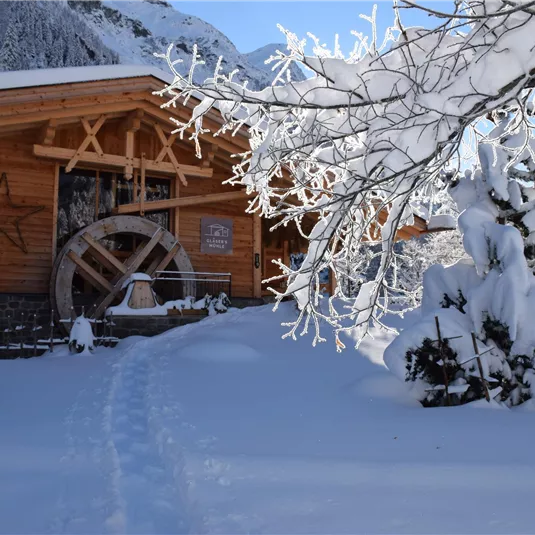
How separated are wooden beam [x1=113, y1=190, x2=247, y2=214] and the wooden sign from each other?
0.57m

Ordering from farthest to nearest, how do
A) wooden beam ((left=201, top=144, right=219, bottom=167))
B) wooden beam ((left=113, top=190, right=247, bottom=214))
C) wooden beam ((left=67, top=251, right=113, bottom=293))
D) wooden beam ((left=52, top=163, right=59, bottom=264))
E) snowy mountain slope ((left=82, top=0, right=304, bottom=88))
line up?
snowy mountain slope ((left=82, top=0, right=304, bottom=88)), wooden beam ((left=201, top=144, right=219, bottom=167)), wooden beam ((left=113, top=190, right=247, bottom=214)), wooden beam ((left=52, top=163, right=59, bottom=264)), wooden beam ((left=67, top=251, right=113, bottom=293))

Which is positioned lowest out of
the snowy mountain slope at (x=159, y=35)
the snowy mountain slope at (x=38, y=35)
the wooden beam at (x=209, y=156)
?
the wooden beam at (x=209, y=156)

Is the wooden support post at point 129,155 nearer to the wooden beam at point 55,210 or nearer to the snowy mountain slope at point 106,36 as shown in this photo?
the wooden beam at point 55,210

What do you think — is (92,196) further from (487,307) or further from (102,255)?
(487,307)

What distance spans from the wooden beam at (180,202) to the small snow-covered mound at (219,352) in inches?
175

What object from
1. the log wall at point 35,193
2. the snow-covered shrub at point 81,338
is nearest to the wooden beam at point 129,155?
the log wall at point 35,193

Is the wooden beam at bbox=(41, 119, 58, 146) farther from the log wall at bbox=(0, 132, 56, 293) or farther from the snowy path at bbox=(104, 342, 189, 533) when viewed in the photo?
the snowy path at bbox=(104, 342, 189, 533)

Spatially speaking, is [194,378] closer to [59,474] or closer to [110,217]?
[59,474]

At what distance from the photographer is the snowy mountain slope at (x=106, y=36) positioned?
44.7 m

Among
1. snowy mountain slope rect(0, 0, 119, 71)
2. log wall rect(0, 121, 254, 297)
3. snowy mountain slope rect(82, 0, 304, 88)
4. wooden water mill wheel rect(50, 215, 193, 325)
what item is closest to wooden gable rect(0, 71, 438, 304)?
log wall rect(0, 121, 254, 297)

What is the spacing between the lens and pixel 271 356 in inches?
340

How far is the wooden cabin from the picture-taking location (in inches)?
428

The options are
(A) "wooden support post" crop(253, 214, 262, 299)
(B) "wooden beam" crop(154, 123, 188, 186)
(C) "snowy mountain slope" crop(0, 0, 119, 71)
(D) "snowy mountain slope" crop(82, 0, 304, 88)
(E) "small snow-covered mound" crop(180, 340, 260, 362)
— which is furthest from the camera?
(D) "snowy mountain slope" crop(82, 0, 304, 88)

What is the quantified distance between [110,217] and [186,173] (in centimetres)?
207
